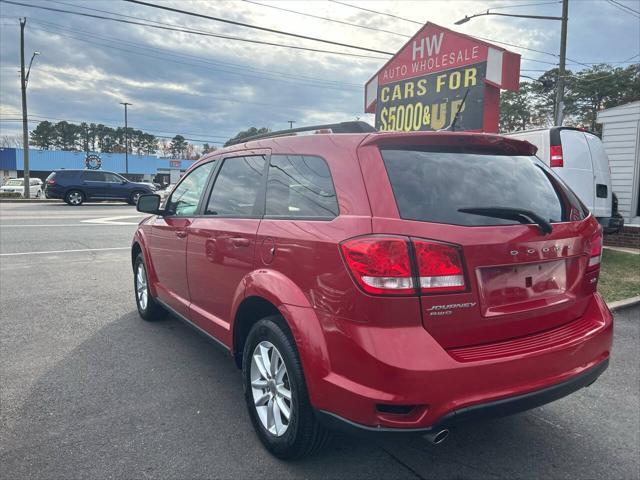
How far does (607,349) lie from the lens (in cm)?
262

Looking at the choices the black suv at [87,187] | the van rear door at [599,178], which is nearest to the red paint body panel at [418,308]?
the van rear door at [599,178]

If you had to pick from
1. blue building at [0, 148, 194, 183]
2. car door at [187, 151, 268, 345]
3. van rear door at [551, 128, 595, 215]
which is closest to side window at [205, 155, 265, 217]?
car door at [187, 151, 268, 345]

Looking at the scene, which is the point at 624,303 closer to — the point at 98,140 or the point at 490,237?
the point at 490,237

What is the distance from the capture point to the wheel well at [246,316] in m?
2.69

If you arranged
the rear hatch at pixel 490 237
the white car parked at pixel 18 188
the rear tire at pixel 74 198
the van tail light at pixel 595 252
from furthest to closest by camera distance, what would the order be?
the white car parked at pixel 18 188 → the rear tire at pixel 74 198 → the van tail light at pixel 595 252 → the rear hatch at pixel 490 237

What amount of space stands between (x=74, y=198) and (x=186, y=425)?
24.0 m

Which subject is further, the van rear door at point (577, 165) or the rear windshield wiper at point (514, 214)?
the van rear door at point (577, 165)

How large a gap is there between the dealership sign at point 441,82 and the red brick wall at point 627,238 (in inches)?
172

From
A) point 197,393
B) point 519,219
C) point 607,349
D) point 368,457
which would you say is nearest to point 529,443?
point 607,349

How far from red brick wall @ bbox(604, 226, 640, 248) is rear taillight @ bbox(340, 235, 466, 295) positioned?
10408 millimetres

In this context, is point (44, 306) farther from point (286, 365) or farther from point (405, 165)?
point (405, 165)

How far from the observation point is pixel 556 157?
26.4ft

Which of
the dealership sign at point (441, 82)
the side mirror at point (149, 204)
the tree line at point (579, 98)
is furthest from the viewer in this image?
the tree line at point (579, 98)

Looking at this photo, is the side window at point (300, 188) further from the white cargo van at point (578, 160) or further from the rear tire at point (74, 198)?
the rear tire at point (74, 198)
